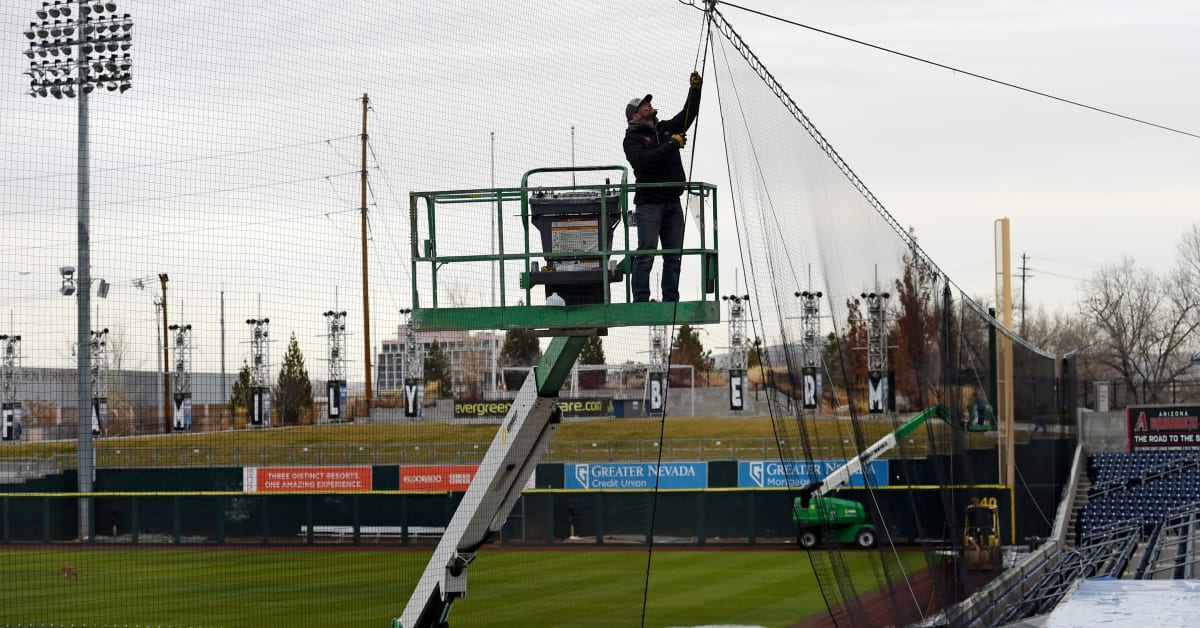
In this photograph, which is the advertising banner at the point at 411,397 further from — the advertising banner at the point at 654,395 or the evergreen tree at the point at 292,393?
the advertising banner at the point at 654,395

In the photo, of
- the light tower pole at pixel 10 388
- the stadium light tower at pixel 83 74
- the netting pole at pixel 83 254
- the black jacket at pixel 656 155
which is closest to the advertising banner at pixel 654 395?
the light tower pole at pixel 10 388

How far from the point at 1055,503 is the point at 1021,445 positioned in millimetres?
4756

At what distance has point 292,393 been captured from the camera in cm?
1761

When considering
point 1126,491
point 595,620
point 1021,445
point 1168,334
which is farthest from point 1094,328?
point 595,620

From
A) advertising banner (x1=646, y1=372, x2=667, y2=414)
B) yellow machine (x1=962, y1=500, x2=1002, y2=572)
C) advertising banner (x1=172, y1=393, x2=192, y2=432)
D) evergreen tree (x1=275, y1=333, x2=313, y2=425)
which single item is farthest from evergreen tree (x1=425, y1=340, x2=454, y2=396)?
advertising banner (x1=646, y1=372, x2=667, y2=414)

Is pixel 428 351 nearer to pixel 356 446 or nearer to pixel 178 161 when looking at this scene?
pixel 178 161

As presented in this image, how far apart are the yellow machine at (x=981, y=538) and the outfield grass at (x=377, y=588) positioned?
6.08ft

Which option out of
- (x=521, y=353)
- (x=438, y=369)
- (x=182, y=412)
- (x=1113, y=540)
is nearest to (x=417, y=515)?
(x=521, y=353)

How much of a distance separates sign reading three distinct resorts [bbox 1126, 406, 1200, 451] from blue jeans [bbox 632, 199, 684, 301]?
26670mm

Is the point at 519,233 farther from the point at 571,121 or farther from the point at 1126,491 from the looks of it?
the point at 1126,491

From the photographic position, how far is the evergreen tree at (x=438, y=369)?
51.0ft

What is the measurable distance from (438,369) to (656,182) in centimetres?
917

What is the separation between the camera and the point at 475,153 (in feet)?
31.2

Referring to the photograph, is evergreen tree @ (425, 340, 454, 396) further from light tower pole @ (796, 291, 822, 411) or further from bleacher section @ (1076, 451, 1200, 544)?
bleacher section @ (1076, 451, 1200, 544)
